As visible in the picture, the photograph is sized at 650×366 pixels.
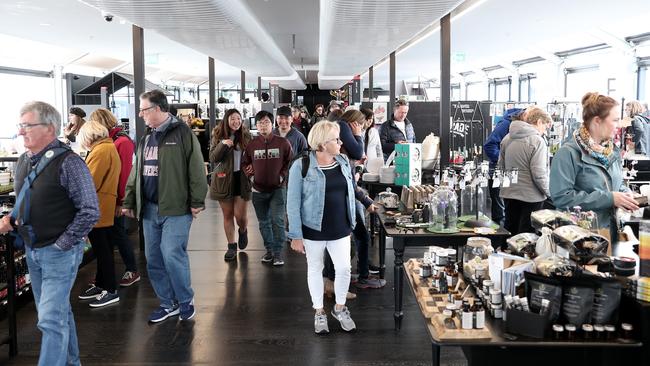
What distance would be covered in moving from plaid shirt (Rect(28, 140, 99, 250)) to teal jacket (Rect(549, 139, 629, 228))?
228 centimetres

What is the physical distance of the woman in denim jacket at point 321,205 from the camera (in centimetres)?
355

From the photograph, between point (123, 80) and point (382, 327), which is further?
point (123, 80)

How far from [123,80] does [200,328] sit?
1084 cm

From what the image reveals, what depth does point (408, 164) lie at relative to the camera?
4555mm

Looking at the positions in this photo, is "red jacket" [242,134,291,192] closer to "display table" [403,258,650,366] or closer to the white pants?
the white pants

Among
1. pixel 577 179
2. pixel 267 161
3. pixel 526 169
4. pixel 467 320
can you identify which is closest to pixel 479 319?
pixel 467 320

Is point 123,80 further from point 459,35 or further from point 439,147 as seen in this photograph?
point 439,147

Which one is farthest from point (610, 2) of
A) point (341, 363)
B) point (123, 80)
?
point (123, 80)

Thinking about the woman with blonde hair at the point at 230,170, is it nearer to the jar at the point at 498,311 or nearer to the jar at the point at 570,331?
the jar at the point at 498,311

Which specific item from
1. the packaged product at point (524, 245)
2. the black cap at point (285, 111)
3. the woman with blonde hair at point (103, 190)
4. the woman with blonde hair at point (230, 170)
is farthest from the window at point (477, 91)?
the packaged product at point (524, 245)

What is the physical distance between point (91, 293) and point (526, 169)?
3.58 m

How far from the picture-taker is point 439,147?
5.85 meters

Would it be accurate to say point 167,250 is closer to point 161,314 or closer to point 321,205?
point 161,314

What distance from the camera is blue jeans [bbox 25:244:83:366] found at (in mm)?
2721
